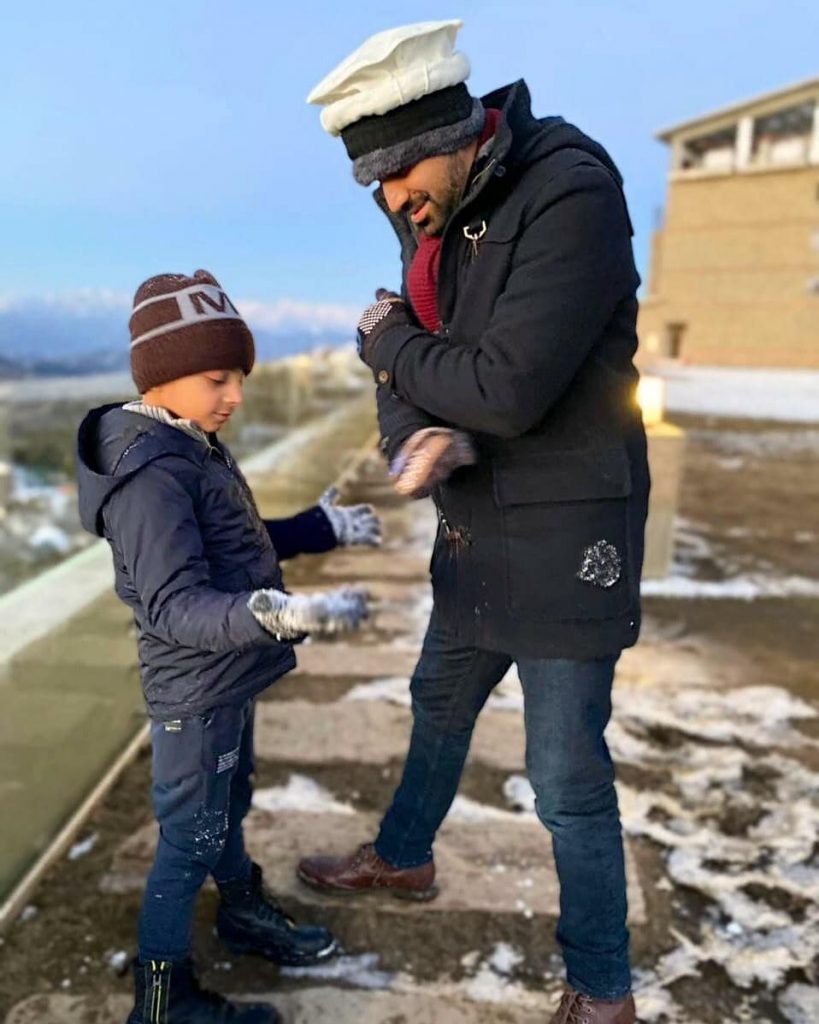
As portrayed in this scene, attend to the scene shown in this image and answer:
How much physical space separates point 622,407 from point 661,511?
3718mm

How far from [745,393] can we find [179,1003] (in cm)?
2227

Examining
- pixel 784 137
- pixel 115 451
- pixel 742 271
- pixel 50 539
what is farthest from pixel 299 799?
pixel 784 137

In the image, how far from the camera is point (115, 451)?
166 cm

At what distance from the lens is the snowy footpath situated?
2045 mm

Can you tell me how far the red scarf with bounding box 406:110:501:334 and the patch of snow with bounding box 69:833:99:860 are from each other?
1.85 meters

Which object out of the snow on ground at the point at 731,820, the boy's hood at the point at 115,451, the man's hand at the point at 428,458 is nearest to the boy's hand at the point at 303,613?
the man's hand at the point at 428,458

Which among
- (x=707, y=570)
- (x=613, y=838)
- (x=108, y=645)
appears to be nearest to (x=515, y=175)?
(x=613, y=838)

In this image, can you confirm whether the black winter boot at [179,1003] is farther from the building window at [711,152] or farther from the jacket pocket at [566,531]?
the building window at [711,152]

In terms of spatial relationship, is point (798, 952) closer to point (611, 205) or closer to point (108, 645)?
point (611, 205)

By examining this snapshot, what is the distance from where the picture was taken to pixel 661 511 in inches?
206

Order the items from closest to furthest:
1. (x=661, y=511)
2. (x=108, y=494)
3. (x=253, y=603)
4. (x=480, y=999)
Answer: (x=253, y=603) → (x=108, y=494) → (x=480, y=999) → (x=661, y=511)

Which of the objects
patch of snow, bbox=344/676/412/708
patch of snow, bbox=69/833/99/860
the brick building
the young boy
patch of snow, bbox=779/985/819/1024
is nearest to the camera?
the young boy

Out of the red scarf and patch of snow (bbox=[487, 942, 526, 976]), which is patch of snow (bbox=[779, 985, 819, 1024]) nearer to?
patch of snow (bbox=[487, 942, 526, 976])

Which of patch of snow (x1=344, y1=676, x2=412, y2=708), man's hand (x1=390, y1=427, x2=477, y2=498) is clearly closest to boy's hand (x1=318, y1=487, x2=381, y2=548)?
man's hand (x1=390, y1=427, x2=477, y2=498)
